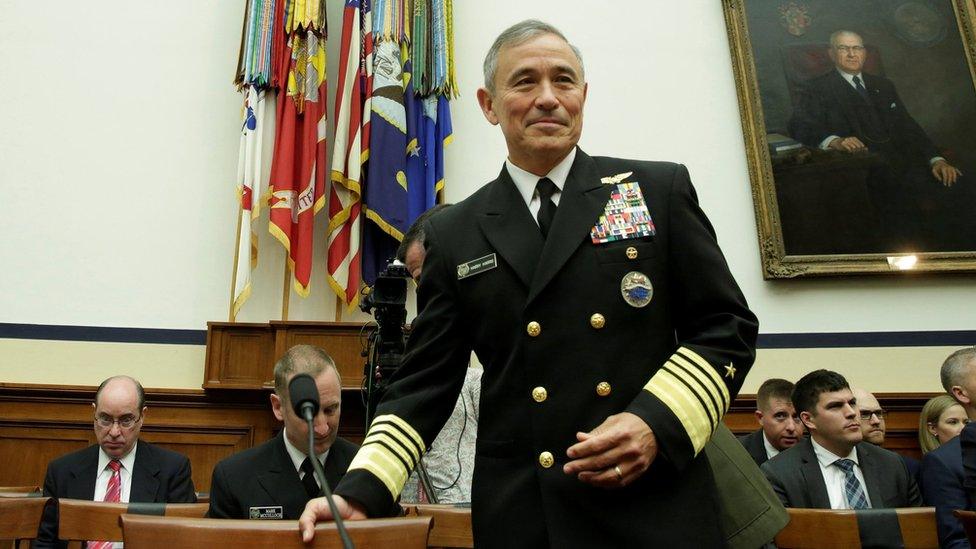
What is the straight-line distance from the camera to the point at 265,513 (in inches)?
86.0

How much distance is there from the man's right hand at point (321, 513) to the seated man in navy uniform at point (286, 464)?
100 centimetres

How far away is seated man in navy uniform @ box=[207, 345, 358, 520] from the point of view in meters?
2.26

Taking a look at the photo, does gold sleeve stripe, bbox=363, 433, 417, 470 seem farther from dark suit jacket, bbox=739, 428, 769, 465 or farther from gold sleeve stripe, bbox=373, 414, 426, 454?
dark suit jacket, bbox=739, 428, 769, 465

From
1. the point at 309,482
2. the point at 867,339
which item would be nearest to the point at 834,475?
the point at 867,339

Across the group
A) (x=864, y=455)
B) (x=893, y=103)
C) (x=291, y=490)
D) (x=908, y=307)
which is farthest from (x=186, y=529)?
(x=893, y=103)

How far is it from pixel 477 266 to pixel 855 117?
4.94 m

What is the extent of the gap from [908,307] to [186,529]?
5128 mm

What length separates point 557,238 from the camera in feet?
4.10

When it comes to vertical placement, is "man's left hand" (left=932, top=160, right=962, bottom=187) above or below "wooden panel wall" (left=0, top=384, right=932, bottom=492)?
above

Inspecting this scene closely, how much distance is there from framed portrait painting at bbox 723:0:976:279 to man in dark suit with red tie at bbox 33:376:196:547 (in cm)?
374

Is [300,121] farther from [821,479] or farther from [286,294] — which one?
[821,479]

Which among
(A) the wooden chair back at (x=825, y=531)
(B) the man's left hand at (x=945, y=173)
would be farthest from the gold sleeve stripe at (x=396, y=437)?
(B) the man's left hand at (x=945, y=173)

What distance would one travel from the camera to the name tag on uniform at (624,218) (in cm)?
125

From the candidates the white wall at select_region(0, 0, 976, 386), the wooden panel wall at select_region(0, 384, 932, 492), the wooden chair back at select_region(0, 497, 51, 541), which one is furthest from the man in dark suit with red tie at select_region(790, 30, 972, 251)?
the wooden chair back at select_region(0, 497, 51, 541)
